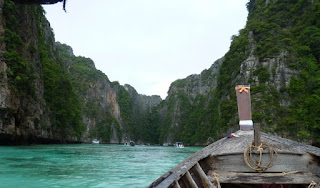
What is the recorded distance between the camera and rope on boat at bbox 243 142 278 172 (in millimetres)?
3523

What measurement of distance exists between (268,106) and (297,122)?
482 cm

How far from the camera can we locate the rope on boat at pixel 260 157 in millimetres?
3523

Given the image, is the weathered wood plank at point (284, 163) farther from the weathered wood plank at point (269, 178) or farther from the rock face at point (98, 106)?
the rock face at point (98, 106)

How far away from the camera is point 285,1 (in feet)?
137

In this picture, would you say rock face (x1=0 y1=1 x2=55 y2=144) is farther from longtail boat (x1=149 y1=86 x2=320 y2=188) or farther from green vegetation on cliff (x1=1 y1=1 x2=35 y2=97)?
longtail boat (x1=149 y1=86 x2=320 y2=188)

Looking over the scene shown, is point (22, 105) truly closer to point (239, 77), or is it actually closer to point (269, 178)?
point (269, 178)

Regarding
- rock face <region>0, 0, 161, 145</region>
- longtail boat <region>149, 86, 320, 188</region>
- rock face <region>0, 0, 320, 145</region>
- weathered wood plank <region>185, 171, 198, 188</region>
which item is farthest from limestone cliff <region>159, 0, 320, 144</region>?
weathered wood plank <region>185, 171, 198, 188</region>

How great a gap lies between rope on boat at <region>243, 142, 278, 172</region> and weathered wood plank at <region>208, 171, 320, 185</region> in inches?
4.2

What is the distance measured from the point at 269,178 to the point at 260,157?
290 millimetres

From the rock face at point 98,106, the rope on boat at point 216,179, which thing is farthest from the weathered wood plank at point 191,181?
the rock face at point 98,106

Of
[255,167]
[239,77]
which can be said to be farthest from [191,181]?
[239,77]

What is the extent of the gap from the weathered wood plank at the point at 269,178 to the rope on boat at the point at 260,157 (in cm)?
11

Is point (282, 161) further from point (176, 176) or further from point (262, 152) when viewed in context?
point (176, 176)

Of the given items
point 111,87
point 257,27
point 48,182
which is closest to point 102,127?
point 111,87
